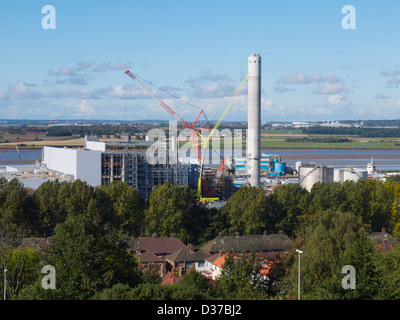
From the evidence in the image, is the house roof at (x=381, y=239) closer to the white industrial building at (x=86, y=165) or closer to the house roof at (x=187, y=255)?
the house roof at (x=187, y=255)

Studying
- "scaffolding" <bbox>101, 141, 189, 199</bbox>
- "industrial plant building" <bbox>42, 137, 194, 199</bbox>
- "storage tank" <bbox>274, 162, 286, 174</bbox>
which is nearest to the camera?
"industrial plant building" <bbox>42, 137, 194, 199</bbox>

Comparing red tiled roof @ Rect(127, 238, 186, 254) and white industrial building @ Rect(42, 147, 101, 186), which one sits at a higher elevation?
white industrial building @ Rect(42, 147, 101, 186)

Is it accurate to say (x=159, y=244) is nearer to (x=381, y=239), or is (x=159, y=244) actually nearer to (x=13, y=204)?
(x=13, y=204)

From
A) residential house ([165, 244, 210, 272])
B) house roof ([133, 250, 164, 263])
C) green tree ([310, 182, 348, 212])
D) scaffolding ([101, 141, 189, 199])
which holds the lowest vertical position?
residential house ([165, 244, 210, 272])

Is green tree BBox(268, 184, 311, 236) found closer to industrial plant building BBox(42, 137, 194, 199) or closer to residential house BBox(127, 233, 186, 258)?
residential house BBox(127, 233, 186, 258)

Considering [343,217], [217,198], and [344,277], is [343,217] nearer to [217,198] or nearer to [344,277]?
[344,277]

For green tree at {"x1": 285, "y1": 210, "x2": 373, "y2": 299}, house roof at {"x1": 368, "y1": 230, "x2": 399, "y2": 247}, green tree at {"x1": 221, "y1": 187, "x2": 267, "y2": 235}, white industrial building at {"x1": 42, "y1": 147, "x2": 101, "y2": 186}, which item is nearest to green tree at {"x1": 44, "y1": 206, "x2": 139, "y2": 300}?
green tree at {"x1": 285, "y1": 210, "x2": 373, "y2": 299}

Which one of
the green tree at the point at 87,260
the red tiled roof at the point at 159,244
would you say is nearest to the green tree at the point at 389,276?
the green tree at the point at 87,260
